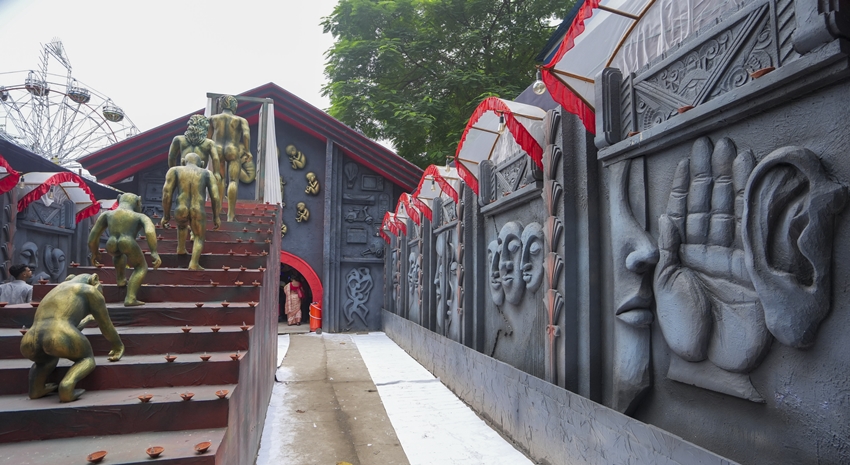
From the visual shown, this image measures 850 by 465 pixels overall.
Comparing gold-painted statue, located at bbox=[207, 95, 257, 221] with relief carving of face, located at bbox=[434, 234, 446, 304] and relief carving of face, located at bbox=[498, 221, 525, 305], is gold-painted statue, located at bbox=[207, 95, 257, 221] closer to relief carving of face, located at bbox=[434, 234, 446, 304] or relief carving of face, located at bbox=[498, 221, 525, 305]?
relief carving of face, located at bbox=[434, 234, 446, 304]

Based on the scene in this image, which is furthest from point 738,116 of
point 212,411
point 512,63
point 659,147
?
point 512,63

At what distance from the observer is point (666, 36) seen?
11.0 feet

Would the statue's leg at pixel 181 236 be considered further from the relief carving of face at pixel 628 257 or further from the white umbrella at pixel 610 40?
the relief carving of face at pixel 628 257

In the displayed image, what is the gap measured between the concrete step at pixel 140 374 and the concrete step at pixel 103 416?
7.7 inches

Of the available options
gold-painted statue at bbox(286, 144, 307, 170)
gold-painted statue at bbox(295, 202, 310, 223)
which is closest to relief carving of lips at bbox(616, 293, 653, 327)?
gold-painted statue at bbox(295, 202, 310, 223)

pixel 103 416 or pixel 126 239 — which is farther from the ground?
pixel 126 239

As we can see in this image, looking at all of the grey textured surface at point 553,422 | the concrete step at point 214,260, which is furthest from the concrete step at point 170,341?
the grey textured surface at point 553,422

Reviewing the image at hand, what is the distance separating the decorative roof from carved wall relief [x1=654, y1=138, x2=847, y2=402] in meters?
12.0

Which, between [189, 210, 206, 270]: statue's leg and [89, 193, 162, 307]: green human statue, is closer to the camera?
[89, 193, 162, 307]: green human statue

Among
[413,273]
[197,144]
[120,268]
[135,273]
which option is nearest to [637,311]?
[135,273]

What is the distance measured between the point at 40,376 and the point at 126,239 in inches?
60.1

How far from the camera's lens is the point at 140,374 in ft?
10.9

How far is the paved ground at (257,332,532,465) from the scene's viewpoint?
14.9 ft

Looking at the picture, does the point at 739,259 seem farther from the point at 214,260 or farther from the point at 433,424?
the point at 214,260
